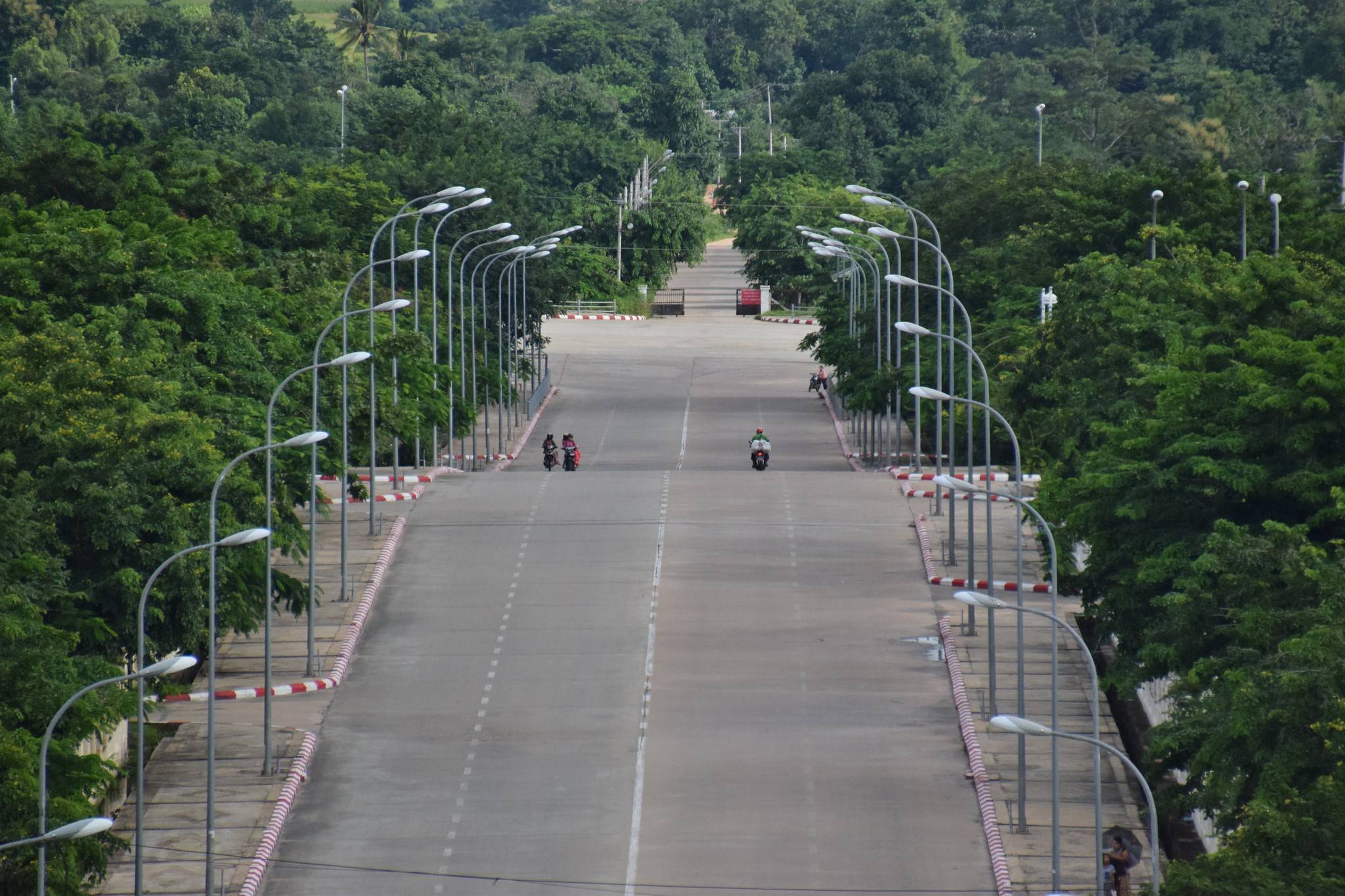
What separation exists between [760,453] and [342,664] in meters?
24.8

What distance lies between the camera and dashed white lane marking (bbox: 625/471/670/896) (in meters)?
33.1

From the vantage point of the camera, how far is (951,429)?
4691 centimetres

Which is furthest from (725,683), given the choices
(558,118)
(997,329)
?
(558,118)

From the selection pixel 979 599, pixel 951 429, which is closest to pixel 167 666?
pixel 979 599

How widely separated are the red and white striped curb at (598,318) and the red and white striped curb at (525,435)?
76.7 ft

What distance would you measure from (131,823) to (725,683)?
11.6 m

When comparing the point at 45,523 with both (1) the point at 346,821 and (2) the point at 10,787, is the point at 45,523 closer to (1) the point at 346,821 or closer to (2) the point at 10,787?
(1) the point at 346,821

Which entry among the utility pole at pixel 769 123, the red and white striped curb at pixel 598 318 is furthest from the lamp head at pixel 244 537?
the utility pole at pixel 769 123

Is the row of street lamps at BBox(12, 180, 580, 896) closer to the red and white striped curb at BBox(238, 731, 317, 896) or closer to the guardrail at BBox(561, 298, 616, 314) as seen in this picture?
the red and white striped curb at BBox(238, 731, 317, 896)

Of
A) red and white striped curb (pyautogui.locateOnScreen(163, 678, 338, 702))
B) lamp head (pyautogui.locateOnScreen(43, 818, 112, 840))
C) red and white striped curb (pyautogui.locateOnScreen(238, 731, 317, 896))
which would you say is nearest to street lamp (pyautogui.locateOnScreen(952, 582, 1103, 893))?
red and white striped curb (pyautogui.locateOnScreen(238, 731, 317, 896))

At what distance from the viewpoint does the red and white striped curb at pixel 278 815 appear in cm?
3252

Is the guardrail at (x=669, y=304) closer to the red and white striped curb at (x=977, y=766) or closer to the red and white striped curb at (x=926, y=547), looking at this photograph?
the red and white striped curb at (x=926, y=547)

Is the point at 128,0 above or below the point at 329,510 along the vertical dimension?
above

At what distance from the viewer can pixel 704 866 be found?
32844 mm
